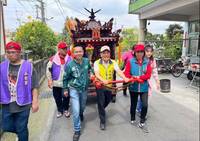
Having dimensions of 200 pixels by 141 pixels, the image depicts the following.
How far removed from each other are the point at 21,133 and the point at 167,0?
11384 mm

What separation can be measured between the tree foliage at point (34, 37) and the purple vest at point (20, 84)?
37.3 feet

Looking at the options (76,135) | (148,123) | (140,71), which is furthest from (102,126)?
(140,71)

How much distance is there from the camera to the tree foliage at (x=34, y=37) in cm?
1464

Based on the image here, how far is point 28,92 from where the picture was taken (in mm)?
3783

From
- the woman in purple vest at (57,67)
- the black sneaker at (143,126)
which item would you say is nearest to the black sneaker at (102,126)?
the black sneaker at (143,126)

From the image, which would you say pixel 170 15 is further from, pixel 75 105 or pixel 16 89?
pixel 16 89

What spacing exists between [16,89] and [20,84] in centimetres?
9

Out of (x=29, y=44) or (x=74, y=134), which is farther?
(x=29, y=44)

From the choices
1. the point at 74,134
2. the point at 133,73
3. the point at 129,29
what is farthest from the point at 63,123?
the point at 129,29

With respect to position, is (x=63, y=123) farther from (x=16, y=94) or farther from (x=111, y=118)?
(x=16, y=94)

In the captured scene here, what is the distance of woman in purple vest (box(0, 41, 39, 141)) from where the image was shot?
3654 mm

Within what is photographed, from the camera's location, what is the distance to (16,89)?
12.1 feet

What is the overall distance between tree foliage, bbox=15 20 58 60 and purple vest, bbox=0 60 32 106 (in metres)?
11.4

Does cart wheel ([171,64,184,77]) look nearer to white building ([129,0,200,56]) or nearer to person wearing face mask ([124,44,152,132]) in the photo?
white building ([129,0,200,56])
